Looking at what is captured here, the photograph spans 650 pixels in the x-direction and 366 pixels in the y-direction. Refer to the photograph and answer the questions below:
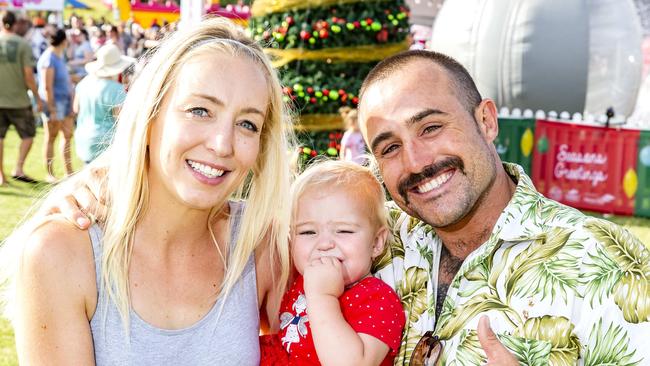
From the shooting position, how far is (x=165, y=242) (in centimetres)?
263

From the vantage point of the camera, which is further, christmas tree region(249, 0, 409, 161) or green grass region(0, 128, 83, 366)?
christmas tree region(249, 0, 409, 161)

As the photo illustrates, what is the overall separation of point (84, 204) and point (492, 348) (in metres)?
1.39

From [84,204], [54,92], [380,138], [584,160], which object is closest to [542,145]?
[584,160]

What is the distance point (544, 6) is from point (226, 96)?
10.0m

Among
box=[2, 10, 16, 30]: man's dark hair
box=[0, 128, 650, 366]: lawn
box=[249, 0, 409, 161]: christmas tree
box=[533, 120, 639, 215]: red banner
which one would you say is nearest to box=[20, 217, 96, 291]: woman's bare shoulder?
box=[0, 128, 650, 366]: lawn

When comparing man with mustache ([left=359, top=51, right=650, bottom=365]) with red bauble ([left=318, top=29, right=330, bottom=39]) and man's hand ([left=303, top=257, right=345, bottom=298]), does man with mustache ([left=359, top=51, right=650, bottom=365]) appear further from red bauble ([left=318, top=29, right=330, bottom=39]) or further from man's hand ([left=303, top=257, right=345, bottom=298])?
red bauble ([left=318, top=29, right=330, bottom=39])

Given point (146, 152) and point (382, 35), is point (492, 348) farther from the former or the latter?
point (382, 35)

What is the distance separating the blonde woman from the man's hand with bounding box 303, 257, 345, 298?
0.67ft

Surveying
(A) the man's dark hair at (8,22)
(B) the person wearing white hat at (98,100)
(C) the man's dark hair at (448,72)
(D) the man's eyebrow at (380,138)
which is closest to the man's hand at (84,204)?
(D) the man's eyebrow at (380,138)

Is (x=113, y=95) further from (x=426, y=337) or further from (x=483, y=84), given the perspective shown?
(x=426, y=337)

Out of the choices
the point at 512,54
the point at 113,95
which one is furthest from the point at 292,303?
the point at 512,54

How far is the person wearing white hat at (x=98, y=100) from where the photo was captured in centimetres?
916

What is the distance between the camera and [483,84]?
1207cm

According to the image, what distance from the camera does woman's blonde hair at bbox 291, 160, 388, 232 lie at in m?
2.93
